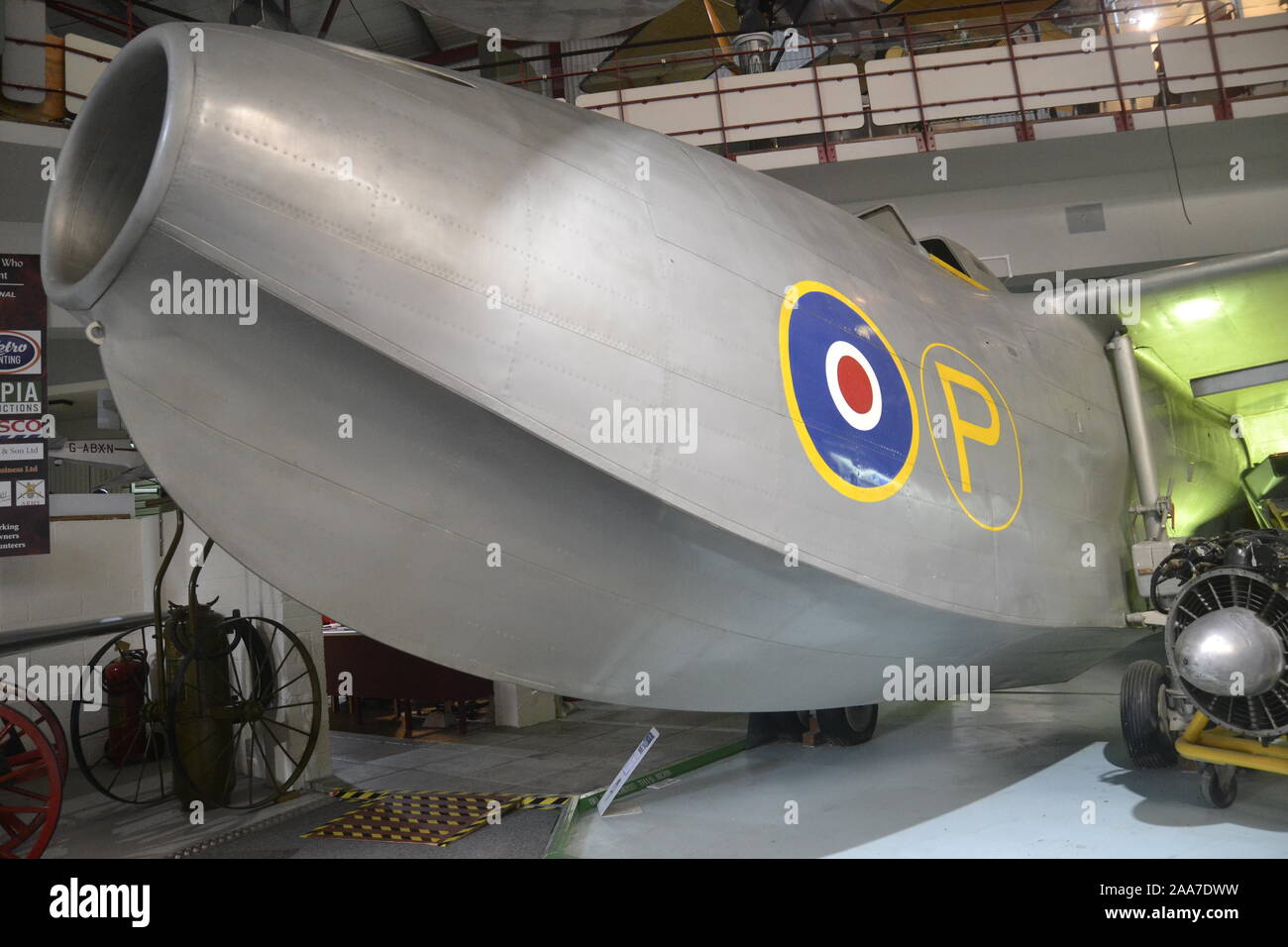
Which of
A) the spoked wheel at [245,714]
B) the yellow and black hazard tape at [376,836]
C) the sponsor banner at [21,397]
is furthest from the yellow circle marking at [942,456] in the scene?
the sponsor banner at [21,397]

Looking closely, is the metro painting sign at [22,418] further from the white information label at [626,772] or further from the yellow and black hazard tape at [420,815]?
the white information label at [626,772]

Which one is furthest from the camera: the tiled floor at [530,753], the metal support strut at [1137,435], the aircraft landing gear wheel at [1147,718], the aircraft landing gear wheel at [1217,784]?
the tiled floor at [530,753]

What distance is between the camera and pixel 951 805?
4461 mm

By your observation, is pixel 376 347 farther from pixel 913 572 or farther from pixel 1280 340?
pixel 1280 340

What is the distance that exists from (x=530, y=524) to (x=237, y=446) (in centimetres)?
96

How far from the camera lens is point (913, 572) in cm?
321

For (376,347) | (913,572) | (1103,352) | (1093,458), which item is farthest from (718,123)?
(376,347)

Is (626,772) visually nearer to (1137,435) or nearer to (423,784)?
(423,784)

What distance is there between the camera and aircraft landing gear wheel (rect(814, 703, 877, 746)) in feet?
20.4

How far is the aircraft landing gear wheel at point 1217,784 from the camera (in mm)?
4141

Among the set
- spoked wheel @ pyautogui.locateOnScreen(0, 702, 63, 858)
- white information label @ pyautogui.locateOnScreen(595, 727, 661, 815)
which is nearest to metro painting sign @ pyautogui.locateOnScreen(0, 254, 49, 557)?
spoked wheel @ pyautogui.locateOnScreen(0, 702, 63, 858)

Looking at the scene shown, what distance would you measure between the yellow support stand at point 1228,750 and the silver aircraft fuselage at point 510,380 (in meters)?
1.34

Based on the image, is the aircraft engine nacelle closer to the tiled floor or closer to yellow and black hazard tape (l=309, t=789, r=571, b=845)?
yellow and black hazard tape (l=309, t=789, r=571, b=845)
